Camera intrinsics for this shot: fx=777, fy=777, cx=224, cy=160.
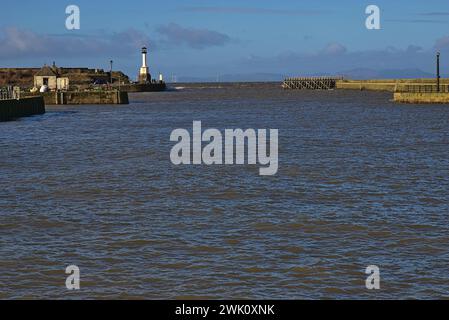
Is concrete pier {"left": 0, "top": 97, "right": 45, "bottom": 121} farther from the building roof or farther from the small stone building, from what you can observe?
the building roof

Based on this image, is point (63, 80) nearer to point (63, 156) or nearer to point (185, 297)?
point (63, 156)

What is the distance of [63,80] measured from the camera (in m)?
118

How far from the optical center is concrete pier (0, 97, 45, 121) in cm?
6956

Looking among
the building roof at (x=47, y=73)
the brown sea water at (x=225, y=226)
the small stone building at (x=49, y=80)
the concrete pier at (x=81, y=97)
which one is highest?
the building roof at (x=47, y=73)

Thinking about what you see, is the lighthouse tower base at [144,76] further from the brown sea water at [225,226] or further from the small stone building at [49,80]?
the brown sea water at [225,226]

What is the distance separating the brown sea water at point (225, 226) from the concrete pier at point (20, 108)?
3210 centimetres

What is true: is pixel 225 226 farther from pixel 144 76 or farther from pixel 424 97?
pixel 144 76

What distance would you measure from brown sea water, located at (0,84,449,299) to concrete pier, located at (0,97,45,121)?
3210 cm

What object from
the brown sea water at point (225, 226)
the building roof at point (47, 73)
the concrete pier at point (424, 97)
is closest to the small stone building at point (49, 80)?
the building roof at point (47, 73)

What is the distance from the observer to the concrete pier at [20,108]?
69.6 meters

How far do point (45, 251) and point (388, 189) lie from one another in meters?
12.8
